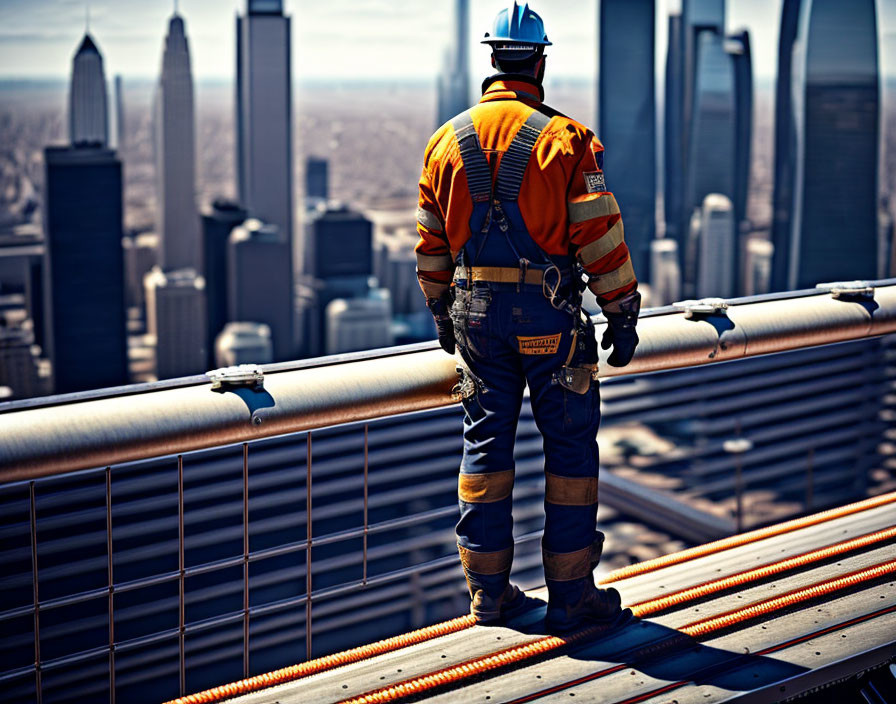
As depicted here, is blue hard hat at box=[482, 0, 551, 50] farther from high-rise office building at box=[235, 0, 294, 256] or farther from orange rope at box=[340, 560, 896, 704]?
high-rise office building at box=[235, 0, 294, 256]

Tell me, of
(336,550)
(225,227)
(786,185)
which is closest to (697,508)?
(336,550)

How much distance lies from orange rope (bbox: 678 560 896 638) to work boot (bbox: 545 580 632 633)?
25 cm

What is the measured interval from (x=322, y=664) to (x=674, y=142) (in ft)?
535

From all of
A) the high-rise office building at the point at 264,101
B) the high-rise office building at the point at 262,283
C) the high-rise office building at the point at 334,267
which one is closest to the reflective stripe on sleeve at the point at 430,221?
the high-rise office building at the point at 262,283

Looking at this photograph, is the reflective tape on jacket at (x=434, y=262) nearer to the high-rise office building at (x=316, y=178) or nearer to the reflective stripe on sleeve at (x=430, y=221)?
the reflective stripe on sleeve at (x=430, y=221)

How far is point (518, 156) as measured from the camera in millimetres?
3588

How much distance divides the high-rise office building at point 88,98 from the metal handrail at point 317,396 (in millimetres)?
139274

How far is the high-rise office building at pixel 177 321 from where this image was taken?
5049 inches

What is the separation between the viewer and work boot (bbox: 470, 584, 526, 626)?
12.9ft

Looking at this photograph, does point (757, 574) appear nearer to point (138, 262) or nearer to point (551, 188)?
point (551, 188)

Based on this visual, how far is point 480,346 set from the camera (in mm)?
3801

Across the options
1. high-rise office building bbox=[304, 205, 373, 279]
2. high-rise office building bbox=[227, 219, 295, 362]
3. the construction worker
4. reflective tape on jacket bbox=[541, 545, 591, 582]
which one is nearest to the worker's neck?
the construction worker

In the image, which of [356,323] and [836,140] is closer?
[836,140]

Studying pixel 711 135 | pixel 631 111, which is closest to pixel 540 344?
pixel 631 111
